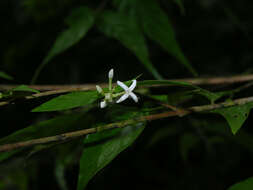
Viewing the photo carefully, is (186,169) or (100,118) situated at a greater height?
(100,118)

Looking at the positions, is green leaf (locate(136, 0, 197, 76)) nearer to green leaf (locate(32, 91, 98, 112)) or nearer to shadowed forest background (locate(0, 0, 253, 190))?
shadowed forest background (locate(0, 0, 253, 190))

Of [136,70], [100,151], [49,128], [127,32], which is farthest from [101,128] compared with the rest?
[136,70]

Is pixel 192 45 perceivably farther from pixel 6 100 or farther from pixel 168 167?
pixel 6 100

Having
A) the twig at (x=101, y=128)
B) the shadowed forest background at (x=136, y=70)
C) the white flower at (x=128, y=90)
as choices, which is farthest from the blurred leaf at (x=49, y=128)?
the shadowed forest background at (x=136, y=70)

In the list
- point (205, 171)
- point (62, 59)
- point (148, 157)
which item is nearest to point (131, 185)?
point (148, 157)

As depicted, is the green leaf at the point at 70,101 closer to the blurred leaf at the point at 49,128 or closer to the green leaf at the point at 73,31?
the blurred leaf at the point at 49,128
